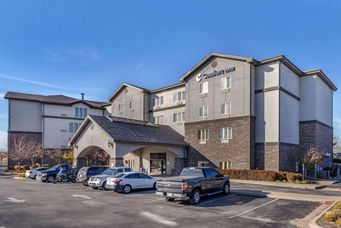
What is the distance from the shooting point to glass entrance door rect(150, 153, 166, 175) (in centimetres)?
4412

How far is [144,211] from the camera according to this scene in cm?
1523

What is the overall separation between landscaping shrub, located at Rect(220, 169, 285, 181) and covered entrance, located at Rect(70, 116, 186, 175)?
840 cm

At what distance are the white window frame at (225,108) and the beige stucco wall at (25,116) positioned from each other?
33.3m

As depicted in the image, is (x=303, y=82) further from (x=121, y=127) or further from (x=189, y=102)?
(x=121, y=127)

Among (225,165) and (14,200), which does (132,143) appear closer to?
(225,165)

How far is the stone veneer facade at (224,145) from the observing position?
115 feet

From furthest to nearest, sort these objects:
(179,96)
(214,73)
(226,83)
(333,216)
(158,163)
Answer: (179,96) → (158,163) → (214,73) → (226,83) → (333,216)

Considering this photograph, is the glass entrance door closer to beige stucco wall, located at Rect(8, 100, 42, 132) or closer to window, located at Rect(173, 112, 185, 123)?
window, located at Rect(173, 112, 185, 123)

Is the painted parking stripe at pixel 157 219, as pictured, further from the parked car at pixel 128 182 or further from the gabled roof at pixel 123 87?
the gabled roof at pixel 123 87

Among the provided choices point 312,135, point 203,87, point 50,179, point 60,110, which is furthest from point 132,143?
point 60,110

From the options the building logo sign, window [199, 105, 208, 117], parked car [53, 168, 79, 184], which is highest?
the building logo sign

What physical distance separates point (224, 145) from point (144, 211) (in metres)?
23.3

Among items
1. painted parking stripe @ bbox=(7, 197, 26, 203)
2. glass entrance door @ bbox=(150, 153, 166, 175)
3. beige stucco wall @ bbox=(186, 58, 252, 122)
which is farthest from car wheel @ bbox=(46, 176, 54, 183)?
beige stucco wall @ bbox=(186, 58, 252, 122)

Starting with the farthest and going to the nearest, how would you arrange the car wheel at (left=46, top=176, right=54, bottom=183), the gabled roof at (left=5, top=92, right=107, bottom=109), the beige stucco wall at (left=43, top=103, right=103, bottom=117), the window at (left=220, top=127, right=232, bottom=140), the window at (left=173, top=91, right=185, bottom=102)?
the beige stucco wall at (left=43, top=103, right=103, bottom=117)
the gabled roof at (left=5, top=92, right=107, bottom=109)
the window at (left=173, top=91, right=185, bottom=102)
the window at (left=220, top=127, right=232, bottom=140)
the car wheel at (left=46, top=176, right=54, bottom=183)
